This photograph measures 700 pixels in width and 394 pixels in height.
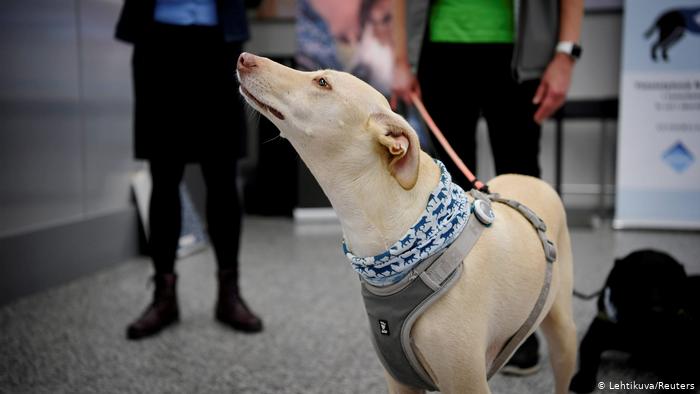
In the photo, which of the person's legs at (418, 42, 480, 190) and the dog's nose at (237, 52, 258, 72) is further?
the person's legs at (418, 42, 480, 190)

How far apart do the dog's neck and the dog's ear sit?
1.0 inches

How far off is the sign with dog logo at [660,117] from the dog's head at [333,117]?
3.52 m

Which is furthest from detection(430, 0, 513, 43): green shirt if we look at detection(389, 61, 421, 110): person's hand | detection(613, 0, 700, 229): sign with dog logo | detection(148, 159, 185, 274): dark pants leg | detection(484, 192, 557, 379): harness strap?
detection(613, 0, 700, 229): sign with dog logo

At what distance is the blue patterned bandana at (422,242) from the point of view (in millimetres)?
973

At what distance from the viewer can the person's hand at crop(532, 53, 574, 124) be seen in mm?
1580

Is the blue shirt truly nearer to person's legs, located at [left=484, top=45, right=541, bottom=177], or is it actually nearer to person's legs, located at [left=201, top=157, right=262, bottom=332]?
person's legs, located at [left=201, top=157, right=262, bottom=332]

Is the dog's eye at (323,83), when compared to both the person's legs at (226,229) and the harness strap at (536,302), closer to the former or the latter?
the harness strap at (536,302)

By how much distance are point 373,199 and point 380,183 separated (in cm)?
3

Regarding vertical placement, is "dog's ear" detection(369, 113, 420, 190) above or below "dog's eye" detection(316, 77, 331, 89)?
below

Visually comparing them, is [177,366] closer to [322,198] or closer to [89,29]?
[89,29]

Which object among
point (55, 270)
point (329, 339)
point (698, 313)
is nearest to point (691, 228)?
point (698, 313)

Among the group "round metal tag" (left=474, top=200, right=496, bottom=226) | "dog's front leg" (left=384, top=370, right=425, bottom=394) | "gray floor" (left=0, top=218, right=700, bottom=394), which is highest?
"round metal tag" (left=474, top=200, right=496, bottom=226)

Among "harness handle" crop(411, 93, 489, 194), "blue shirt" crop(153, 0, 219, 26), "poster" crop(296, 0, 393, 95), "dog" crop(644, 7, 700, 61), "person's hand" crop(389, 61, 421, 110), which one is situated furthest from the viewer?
"poster" crop(296, 0, 393, 95)

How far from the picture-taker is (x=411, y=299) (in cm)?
99
